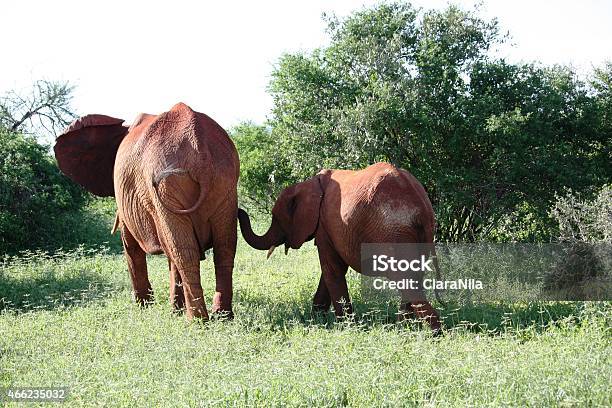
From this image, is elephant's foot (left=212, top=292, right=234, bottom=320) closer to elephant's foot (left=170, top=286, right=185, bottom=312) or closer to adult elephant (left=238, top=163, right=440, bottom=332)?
adult elephant (left=238, top=163, right=440, bottom=332)

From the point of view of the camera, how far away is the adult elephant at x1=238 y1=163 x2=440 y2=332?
787 centimetres

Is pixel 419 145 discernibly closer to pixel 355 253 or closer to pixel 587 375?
pixel 355 253

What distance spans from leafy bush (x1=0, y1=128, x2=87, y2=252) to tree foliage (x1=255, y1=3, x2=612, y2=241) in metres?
6.56

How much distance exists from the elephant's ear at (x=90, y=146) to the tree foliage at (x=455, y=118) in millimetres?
3548

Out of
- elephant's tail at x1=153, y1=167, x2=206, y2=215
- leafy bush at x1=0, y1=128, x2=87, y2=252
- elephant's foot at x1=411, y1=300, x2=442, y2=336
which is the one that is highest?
leafy bush at x1=0, y1=128, x2=87, y2=252

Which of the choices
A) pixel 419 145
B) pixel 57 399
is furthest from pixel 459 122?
pixel 57 399

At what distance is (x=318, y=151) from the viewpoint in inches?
492

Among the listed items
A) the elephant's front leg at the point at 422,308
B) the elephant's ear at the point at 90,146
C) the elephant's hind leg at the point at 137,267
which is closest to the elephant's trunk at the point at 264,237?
the elephant's hind leg at the point at 137,267

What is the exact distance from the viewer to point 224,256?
27.9ft

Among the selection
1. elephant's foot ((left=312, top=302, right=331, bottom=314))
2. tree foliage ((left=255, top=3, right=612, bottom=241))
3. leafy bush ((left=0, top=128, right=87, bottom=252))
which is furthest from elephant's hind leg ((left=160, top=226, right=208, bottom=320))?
leafy bush ((left=0, top=128, right=87, bottom=252))

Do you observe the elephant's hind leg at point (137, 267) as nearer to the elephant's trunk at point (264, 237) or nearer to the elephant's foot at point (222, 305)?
the elephant's trunk at point (264, 237)

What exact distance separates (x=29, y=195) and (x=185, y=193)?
9224 mm

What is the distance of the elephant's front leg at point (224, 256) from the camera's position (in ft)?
27.6

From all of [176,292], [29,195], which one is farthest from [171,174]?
[29,195]
